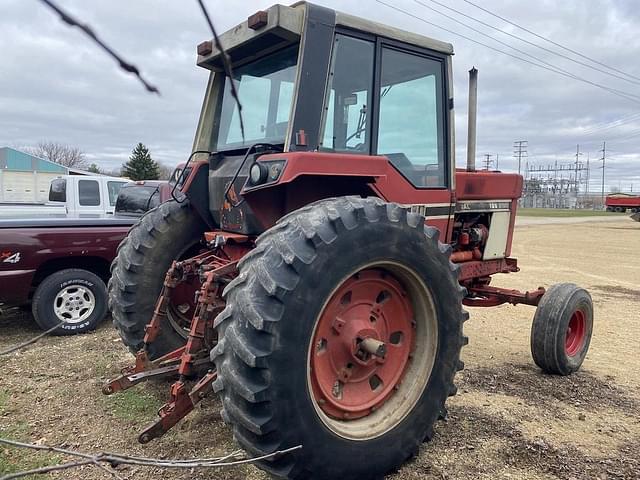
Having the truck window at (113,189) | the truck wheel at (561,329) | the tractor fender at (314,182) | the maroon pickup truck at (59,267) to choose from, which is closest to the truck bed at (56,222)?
the maroon pickup truck at (59,267)

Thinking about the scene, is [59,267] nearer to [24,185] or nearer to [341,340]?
[341,340]

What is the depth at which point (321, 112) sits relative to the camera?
3309mm

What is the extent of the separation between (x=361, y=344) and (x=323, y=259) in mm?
649

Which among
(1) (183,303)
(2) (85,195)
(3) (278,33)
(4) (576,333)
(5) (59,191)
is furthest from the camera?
(5) (59,191)

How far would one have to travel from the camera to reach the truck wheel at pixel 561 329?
443 centimetres

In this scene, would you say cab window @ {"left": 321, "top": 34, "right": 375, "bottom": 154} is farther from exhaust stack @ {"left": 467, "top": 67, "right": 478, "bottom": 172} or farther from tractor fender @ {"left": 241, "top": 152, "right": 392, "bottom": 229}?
exhaust stack @ {"left": 467, "top": 67, "right": 478, "bottom": 172}

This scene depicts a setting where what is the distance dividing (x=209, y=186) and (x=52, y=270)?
10.3 feet

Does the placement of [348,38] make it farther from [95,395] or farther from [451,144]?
[95,395]

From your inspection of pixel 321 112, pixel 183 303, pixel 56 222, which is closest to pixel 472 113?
pixel 321 112

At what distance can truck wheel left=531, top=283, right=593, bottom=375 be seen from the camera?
4.43 metres

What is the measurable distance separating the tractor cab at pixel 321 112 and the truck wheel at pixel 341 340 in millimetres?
511

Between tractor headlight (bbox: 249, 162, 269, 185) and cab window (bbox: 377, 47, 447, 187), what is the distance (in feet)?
3.62

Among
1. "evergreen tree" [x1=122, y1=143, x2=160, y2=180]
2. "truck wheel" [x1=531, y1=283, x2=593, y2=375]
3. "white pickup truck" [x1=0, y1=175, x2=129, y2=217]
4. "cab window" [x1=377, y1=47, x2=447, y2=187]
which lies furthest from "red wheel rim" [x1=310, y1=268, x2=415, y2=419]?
"evergreen tree" [x1=122, y1=143, x2=160, y2=180]

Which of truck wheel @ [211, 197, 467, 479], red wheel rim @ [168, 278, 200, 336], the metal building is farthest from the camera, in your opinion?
the metal building
